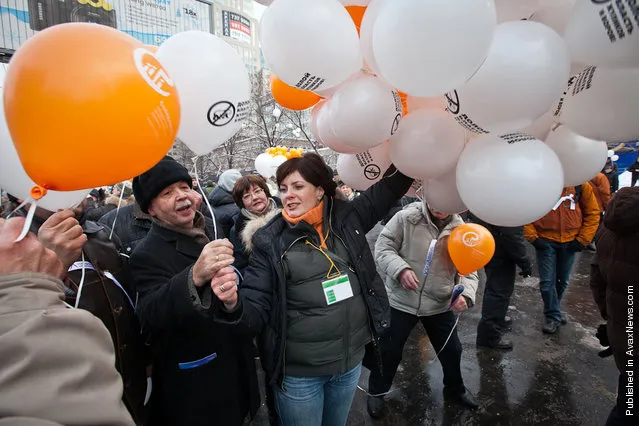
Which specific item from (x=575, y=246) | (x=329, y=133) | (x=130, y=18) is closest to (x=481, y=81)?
(x=329, y=133)

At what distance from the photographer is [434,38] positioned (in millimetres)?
908

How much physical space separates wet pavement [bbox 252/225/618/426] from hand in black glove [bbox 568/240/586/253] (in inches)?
37.6

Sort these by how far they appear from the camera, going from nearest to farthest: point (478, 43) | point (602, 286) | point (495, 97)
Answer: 1. point (478, 43)
2. point (495, 97)
3. point (602, 286)

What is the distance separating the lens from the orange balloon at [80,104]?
90 cm

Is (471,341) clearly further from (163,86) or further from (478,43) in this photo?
(163,86)

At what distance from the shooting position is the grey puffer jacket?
99.7 inches

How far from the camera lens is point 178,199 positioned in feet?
5.65

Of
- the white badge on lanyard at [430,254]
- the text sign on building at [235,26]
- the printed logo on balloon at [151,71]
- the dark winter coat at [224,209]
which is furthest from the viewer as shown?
the text sign on building at [235,26]

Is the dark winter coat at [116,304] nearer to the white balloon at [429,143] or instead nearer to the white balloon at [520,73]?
the white balloon at [429,143]

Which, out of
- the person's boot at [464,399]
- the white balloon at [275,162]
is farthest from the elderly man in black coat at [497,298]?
the white balloon at [275,162]

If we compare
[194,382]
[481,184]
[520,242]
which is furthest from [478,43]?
[520,242]

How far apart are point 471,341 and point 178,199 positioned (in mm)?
3447

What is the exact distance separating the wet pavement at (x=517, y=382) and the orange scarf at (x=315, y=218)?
5.97 feet

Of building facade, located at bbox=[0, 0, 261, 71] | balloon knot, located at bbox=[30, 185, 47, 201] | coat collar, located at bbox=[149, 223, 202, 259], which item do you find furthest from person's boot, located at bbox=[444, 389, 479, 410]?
building facade, located at bbox=[0, 0, 261, 71]
